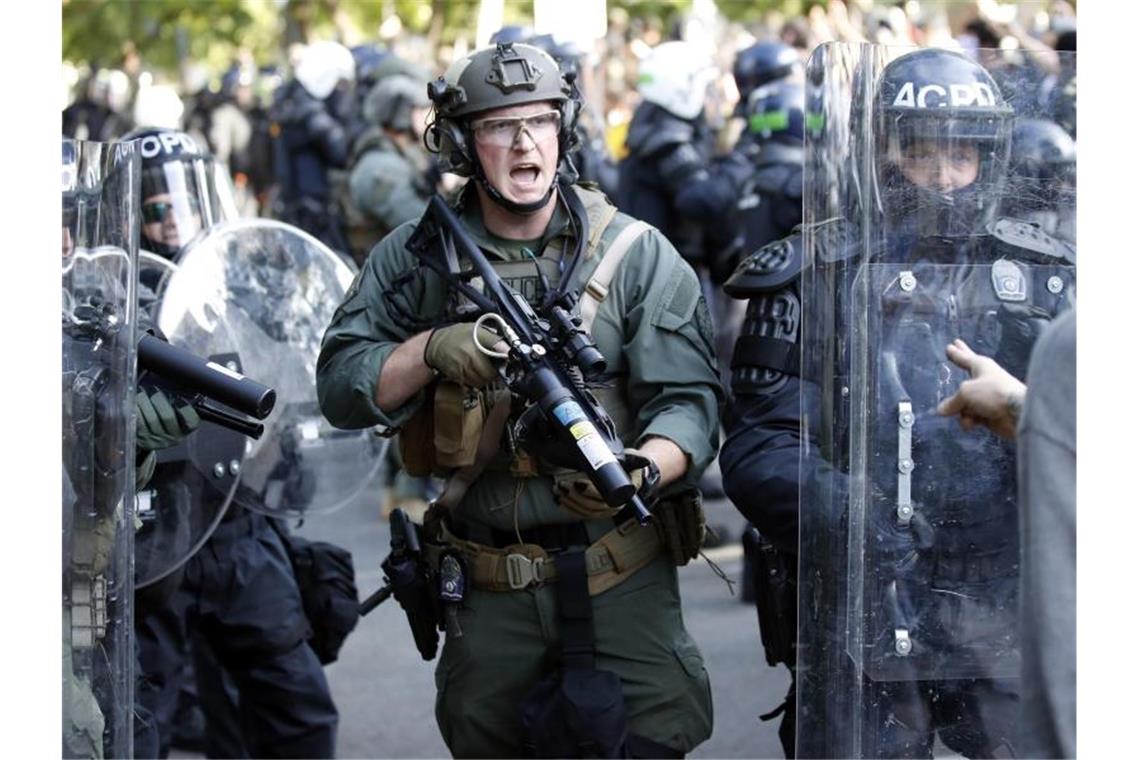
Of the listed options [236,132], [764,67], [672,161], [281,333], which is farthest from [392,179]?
[236,132]

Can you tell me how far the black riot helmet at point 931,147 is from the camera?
11.7ft

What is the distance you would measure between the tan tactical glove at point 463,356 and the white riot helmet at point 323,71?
12.4m

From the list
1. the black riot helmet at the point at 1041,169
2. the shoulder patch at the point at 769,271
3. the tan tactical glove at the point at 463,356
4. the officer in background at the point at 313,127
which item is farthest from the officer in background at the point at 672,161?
the black riot helmet at the point at 1041,169

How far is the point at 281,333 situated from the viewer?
220 inches

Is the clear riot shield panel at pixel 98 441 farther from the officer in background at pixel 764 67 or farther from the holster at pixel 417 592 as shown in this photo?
the officer in background at pixel 764 67

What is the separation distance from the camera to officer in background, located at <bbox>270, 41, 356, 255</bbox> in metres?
15.5

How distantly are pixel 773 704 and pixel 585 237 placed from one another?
290 centimetres

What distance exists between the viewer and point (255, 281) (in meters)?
5.54

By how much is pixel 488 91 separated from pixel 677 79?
717 centimetres

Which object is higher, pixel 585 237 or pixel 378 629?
pixel 585 237

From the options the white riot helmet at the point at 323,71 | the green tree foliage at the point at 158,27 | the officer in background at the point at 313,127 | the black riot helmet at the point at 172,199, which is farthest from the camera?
the green tree foliage at the point at 158,27

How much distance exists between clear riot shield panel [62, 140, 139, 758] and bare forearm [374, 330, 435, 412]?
83cm
